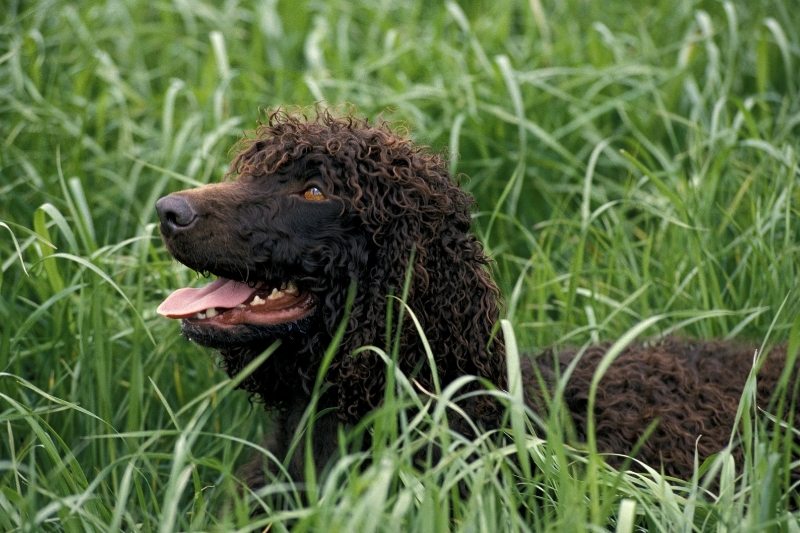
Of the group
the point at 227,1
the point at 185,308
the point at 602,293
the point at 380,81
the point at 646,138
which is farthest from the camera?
the point at 227,1

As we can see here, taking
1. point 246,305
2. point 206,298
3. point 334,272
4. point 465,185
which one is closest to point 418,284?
point 334,272

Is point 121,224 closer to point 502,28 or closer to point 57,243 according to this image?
point 57,243

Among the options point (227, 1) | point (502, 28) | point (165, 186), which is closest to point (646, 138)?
point (502, 28)

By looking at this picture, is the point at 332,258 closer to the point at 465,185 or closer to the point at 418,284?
the point at 418,284

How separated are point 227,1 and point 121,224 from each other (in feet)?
7.51

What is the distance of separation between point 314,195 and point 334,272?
0.25 meters

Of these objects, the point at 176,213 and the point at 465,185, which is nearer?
the point at 176,213

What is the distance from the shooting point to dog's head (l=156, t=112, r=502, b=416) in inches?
121

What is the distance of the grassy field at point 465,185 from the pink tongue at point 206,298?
25 cm

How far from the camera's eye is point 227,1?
6.82m

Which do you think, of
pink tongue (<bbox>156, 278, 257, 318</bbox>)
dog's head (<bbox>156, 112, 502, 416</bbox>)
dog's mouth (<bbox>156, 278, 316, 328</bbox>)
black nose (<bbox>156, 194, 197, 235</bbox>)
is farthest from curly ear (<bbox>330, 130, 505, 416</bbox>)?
black nose (<bbox>156, 194, 197, 235</bbox>)

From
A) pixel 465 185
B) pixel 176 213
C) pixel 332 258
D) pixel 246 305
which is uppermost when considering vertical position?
pixel 176 213

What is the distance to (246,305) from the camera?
313 centimetres

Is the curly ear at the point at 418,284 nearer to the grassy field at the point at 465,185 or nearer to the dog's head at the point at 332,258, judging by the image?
the dog's head at the point at 332,258
